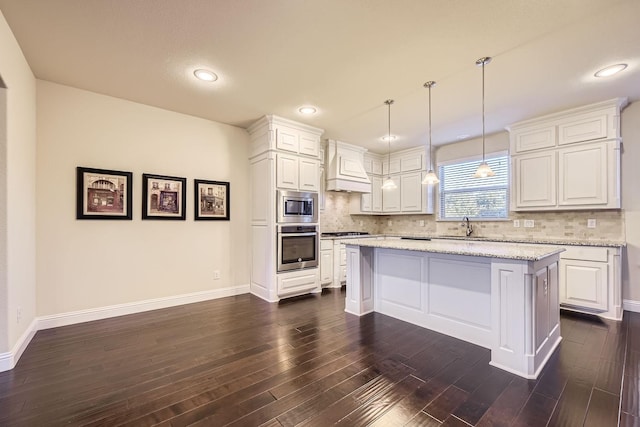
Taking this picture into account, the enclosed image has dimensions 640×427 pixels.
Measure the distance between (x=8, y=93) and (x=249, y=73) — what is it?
193 cm

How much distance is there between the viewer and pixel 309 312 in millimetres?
3615

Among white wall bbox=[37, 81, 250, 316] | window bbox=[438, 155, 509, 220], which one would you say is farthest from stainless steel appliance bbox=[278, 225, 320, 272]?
window bbox=[438, 155, 509, 220]

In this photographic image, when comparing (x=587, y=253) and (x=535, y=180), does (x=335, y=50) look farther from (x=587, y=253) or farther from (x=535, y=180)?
(x=587, y=253)

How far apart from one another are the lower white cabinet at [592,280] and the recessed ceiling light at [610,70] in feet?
6.51

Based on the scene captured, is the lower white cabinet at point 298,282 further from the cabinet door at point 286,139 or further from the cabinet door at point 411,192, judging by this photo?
the cabinet door at point 411,192

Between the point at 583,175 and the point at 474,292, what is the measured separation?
2.58 metres

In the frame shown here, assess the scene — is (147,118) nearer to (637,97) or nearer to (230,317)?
(230,317)

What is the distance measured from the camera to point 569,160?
12.5 feet

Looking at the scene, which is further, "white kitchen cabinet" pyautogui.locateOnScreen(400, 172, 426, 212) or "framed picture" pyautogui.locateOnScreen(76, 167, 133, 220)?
"white kitchen cabinet" pyautogui.locateOnScreen(400, 172, 426, 212)

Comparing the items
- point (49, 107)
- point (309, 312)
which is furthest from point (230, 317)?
point (49, 107)

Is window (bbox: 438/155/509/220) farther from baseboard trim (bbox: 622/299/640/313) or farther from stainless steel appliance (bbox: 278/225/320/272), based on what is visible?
stainless steel appliance (bbox: 278/225/320/272)

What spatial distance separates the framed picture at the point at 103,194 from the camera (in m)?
3.22

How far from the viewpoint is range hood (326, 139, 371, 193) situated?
523cm

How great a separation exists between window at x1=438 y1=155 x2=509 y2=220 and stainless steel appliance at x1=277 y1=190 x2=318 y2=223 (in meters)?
2.73
